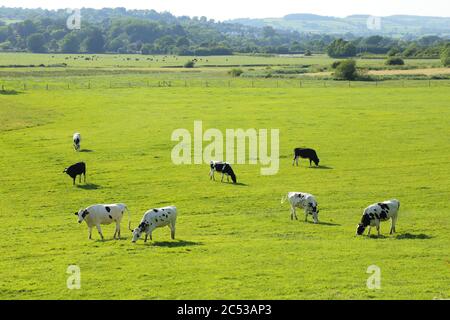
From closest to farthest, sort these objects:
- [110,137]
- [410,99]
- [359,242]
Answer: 1. [359,242]
2. [110,137]
3. [410,99]

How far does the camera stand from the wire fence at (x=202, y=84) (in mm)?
98438

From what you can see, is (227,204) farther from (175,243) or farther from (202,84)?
(202,84)

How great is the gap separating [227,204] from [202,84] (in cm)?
7125

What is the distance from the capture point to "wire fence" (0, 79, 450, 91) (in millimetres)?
98438

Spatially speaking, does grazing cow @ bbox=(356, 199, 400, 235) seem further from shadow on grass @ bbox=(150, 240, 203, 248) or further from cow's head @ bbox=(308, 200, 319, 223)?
shadow on grass @ bbox=(150, 240, 203, 248)

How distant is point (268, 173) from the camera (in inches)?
1671

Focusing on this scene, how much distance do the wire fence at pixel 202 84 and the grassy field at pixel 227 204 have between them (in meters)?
24.8

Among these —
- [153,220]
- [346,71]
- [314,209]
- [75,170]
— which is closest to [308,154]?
[314,209]

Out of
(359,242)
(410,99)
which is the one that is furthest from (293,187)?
(410,99)

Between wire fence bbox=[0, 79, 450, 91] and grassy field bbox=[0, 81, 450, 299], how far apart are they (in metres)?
24.8

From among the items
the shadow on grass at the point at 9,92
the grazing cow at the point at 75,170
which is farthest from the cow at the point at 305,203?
the shadow on grass at the point at 9,92
